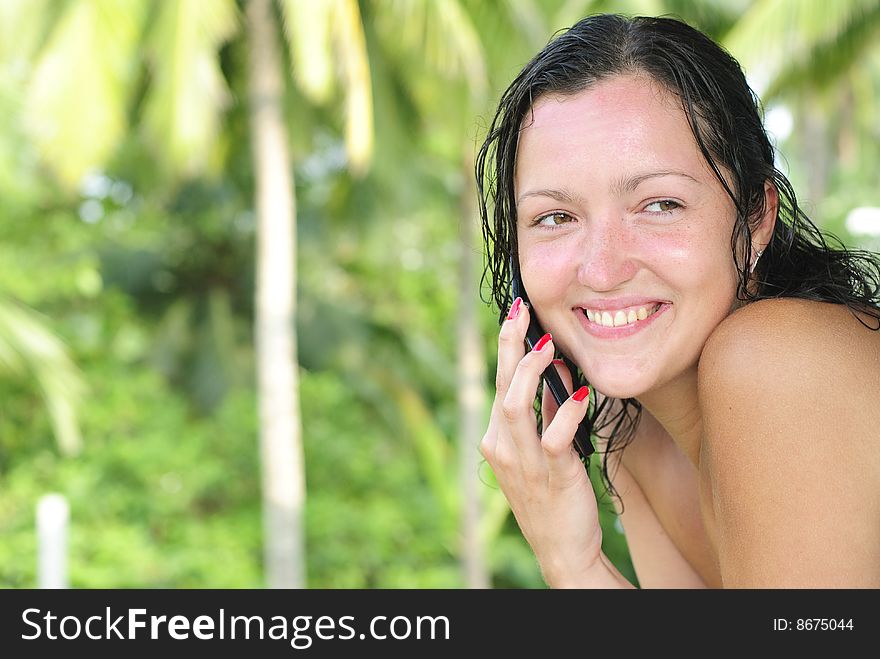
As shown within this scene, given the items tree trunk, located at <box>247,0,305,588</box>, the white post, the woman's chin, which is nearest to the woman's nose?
the woman's chin

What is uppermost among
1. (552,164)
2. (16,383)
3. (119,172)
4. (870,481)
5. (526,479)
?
(119,172)

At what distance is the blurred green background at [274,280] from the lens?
38.6 feet

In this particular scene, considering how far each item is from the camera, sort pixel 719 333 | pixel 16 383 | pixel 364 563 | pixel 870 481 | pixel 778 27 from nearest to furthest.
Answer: pixel 870 481, pixel 719 333, pixel 778 27, pixel 16 383, pixel 364 563

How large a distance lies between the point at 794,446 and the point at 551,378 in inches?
20.8

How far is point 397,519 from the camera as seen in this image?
19.9 m

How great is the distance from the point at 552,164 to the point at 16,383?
716 inches

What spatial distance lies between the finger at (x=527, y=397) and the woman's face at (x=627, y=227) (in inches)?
3.4

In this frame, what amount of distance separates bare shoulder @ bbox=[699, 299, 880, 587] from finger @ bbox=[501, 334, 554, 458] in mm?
305

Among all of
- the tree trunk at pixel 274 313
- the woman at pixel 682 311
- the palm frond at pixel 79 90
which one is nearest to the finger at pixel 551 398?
the woman at pixel 682 311

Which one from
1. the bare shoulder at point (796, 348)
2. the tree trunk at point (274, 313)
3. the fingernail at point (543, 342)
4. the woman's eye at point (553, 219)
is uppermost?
the tree trunk at point (274, 313)

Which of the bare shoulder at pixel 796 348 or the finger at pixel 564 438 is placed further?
the finger at pixel 564 438

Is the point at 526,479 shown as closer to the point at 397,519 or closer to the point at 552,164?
the point at 552,164

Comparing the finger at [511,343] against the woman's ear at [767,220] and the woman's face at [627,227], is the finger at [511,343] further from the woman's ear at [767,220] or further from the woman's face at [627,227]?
the woman's ear at [767,220]
